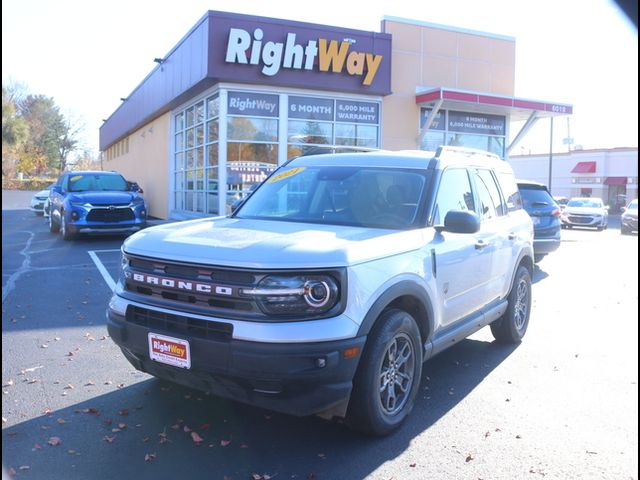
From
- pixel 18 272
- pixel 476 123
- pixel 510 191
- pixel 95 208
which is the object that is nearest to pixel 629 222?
pixel 476 123

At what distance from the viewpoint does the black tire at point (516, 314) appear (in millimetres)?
6270

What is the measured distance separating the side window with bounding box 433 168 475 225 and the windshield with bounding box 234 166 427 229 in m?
0.20

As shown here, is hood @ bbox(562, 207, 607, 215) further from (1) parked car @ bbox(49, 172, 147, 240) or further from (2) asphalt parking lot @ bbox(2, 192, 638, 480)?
(2) asphalt parking lot @ bbox(2, 192, 638, 480)

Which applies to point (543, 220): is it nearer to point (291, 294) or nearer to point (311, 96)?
point (311, 96)

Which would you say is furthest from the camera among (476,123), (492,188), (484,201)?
(476,123)

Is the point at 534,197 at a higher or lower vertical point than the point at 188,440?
higher

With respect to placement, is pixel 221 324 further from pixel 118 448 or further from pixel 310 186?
pixel 310 186

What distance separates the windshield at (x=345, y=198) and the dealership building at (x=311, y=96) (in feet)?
36.6

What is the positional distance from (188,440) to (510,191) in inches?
179

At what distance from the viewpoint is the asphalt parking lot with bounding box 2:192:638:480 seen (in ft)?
11.9

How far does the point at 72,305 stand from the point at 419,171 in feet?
17.0

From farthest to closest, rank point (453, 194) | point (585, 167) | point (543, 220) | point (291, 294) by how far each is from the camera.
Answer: point (585, 167)
point (543, 220)
point (453, 194)
point (291, 294)

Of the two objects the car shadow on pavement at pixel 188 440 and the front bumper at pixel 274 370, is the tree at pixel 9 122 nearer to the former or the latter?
the front bumper at pixel 274 370

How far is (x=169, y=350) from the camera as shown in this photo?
12.3 feet
